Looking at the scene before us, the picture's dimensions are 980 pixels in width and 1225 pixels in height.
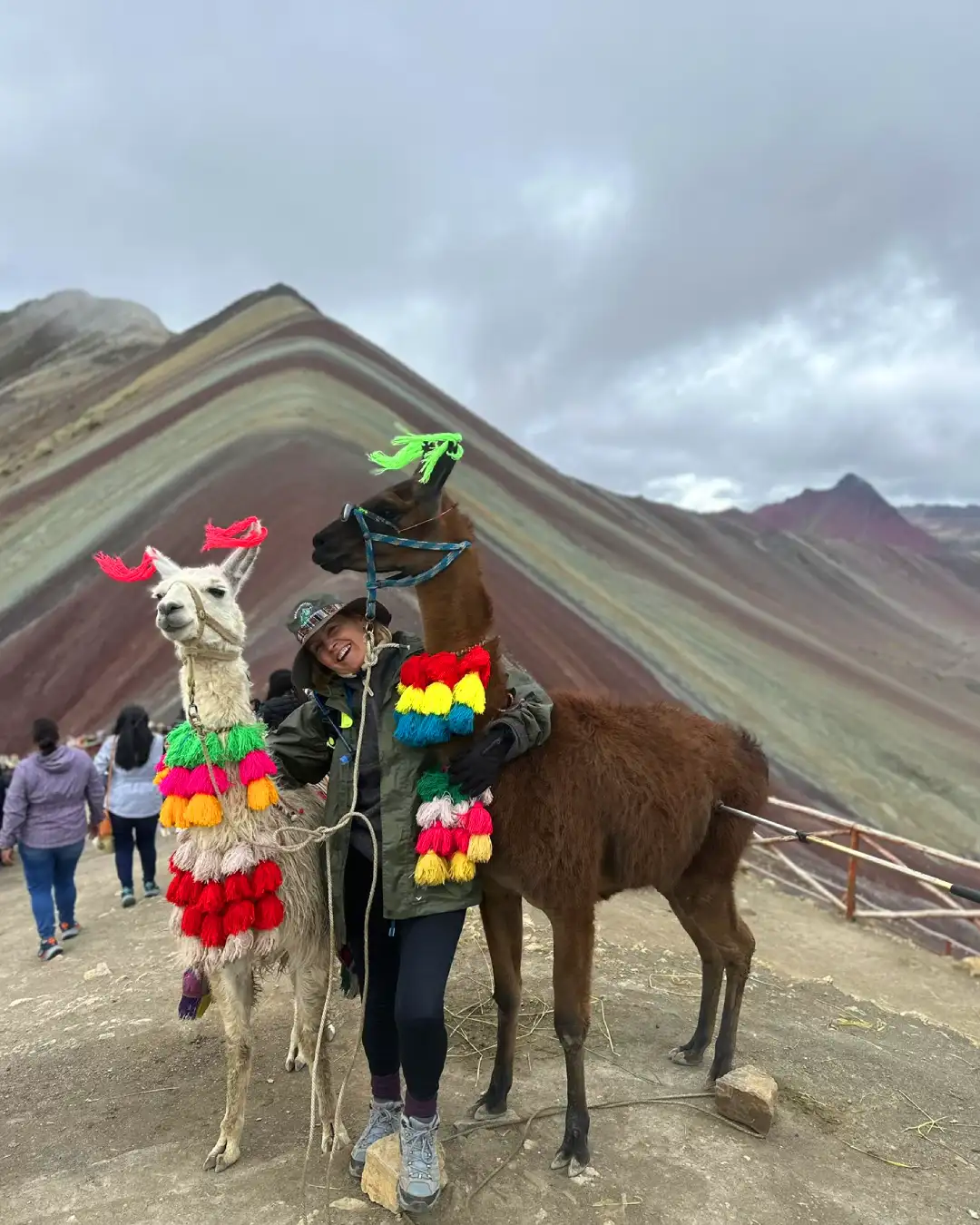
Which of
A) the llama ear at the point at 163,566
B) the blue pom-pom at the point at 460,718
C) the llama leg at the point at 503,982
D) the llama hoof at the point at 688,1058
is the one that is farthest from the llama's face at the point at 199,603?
the llama hoof at the point at 688,1058

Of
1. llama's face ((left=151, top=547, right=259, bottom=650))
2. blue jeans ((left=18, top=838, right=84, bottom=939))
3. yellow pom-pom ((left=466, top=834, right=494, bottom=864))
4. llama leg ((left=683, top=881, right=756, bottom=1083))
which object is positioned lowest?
blue jeans ((left=18, top=838, right=84, bottom=939))

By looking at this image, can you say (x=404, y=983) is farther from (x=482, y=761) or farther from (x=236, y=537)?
(x=236, y=537)

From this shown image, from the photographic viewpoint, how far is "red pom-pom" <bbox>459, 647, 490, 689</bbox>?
109 inches

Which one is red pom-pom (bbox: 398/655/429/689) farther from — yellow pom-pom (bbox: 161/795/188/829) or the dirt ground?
the dirt ground

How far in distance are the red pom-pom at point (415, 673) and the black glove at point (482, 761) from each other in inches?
10.9

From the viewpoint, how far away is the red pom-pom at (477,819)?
270 cm

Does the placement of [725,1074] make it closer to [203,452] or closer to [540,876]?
[540,876]

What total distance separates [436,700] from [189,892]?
1.17 m

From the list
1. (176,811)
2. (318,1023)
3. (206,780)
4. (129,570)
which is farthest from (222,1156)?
(129,570)

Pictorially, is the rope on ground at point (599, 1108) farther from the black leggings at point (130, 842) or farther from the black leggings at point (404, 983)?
the black leggings at point (130, 842)

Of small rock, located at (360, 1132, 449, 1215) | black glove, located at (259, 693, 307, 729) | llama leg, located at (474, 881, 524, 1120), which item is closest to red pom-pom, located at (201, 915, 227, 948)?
small rock, located at (360, 1132, 449, 1215)

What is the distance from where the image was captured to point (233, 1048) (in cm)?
300

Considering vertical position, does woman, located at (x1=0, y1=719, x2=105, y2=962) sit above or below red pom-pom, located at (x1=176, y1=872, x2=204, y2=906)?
below

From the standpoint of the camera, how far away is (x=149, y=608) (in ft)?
50.6
